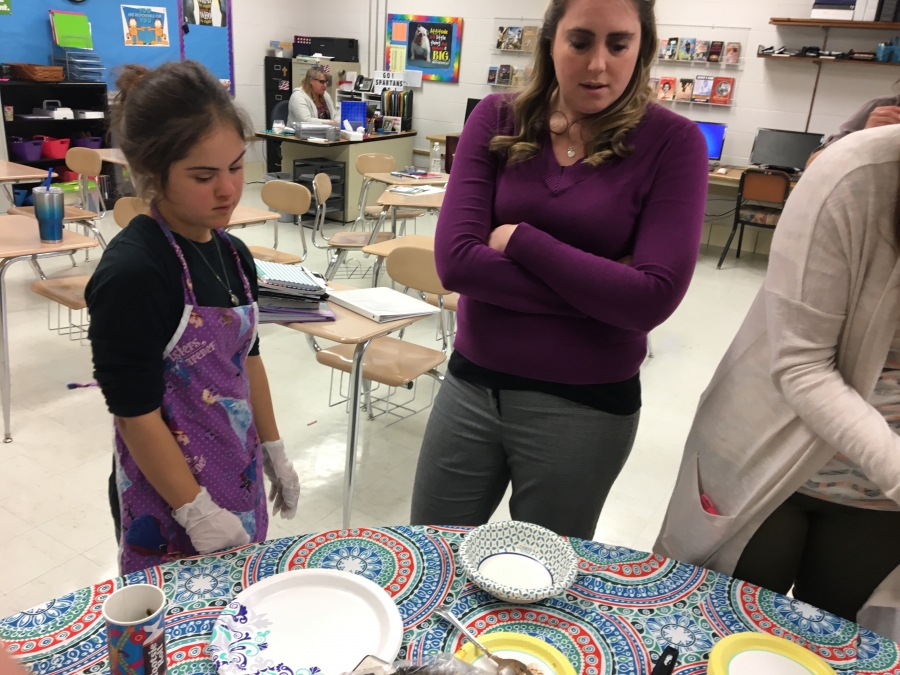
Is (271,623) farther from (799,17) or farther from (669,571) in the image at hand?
(799,17)

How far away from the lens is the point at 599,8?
1068 millimetres

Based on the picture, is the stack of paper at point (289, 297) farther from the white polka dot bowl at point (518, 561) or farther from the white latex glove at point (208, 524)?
the white polka dot bowl at point (518, 561)

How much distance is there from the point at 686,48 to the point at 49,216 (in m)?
6.07

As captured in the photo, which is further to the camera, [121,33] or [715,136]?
[121,33]

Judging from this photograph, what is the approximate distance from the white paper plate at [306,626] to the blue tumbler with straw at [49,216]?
2396 millimetres

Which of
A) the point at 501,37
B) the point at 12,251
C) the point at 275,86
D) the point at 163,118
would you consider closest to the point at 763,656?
the point at 163,118

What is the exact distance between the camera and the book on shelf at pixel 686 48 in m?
6.66

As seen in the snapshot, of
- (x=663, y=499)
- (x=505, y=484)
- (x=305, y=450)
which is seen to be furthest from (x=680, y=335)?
(x=505, y=484)

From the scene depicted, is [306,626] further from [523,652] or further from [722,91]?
[722,91]

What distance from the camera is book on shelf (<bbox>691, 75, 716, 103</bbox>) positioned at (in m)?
6.64

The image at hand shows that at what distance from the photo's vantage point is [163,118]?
1.04 m

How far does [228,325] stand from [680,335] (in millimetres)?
3712

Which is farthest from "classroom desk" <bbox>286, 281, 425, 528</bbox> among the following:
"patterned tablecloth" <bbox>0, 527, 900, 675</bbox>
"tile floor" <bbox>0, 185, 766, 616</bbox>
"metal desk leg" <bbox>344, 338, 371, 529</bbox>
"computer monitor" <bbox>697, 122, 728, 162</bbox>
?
"computer monitor" <bbox>697, 122, 728, 162</bbox>

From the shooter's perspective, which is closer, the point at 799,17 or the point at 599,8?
the point at 599,8
